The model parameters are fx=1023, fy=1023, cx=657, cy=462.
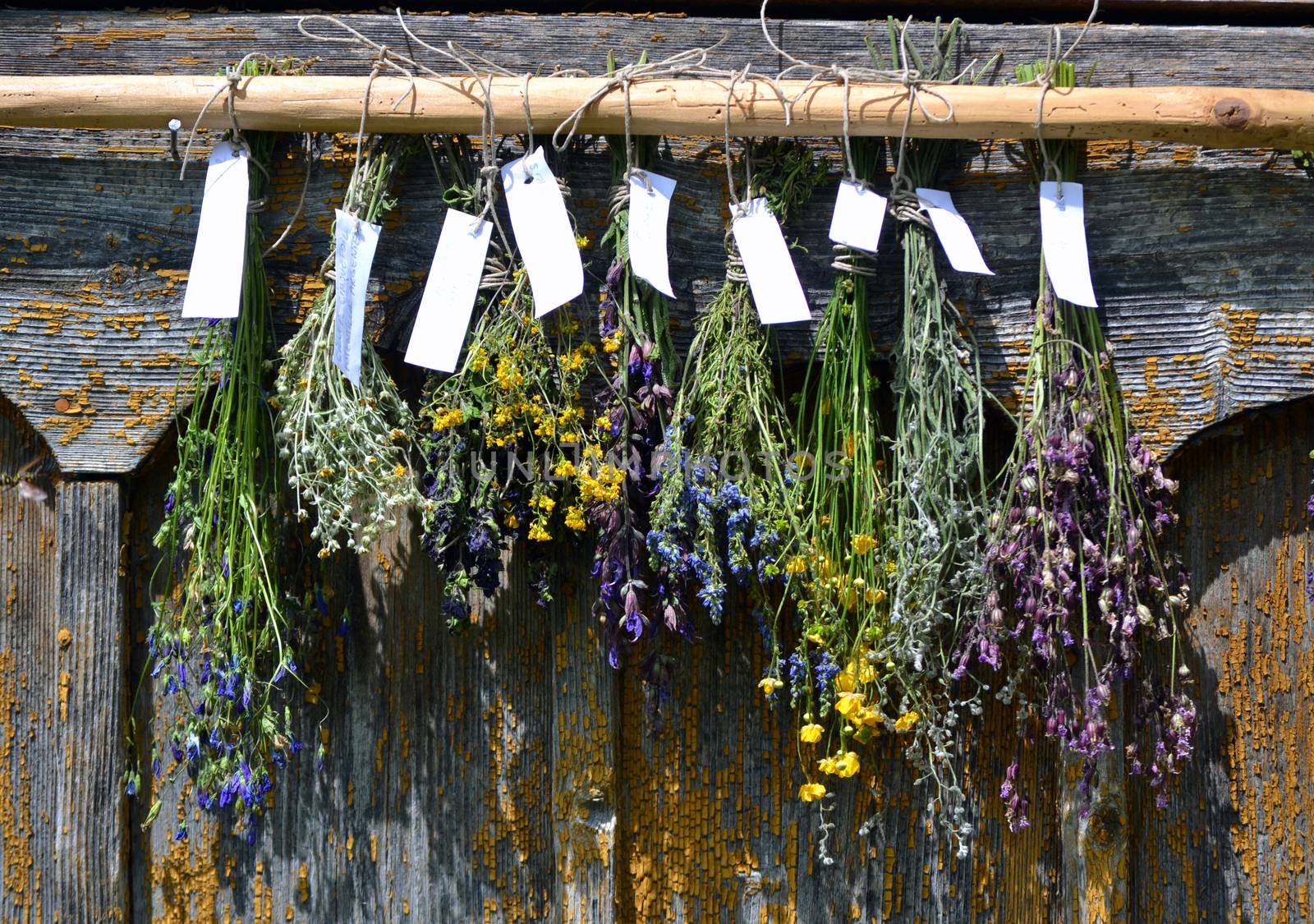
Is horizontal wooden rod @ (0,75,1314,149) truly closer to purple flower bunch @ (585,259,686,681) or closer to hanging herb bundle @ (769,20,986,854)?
hanging herb bundle @ (769,20,986,854)

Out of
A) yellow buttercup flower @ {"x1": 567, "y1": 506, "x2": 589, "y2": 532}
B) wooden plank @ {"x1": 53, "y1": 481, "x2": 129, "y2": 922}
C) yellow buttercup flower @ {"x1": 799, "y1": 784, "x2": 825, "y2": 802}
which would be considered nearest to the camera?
yellow buttercup flower @ {"x1": 567, "y1": 506, "x2": 589, "y2": 532}

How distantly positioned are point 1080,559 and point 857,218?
657 mm

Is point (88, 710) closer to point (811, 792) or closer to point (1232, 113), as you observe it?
point (811, 792)

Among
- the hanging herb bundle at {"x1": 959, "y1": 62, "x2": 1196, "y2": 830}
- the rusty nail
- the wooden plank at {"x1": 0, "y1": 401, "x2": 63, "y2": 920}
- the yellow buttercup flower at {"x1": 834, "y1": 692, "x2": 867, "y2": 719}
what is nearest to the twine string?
the hanging herb bundle at {"x1": 959, "y1": 62, "x2": 1196, "y2": 830}

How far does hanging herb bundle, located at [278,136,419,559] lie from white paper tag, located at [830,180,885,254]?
2.42 ft

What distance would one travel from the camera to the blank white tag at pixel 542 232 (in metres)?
1.60

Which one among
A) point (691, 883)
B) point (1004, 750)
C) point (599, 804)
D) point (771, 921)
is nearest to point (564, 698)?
point (599, 804)

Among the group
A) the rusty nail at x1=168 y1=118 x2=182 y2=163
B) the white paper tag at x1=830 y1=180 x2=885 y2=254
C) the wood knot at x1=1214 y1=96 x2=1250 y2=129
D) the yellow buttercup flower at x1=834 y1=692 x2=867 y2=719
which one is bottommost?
the yellow buttercup flower at x1=834 y1=692 x2=867 y2=719

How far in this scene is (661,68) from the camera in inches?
66.6

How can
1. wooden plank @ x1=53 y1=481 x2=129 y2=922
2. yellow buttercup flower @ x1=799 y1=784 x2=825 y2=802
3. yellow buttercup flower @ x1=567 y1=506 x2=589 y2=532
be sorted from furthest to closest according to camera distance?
wooden plank @ x1=53 y1=481 x2=129 y2=922 → yellow buttercup flower @ x1=799 y1=784 x2=825 y2=802 → yellow buttercup flower @ x1=567 y1=506 x2=589 y2=532

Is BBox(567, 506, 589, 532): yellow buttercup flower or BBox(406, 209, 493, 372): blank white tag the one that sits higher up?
BBox(406, 209, 493, 372): blank white tag

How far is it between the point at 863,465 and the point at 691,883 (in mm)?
815

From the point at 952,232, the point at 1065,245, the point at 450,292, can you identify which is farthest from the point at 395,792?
the point at 1065,245

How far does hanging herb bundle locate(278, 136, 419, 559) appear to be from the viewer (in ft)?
5.24
